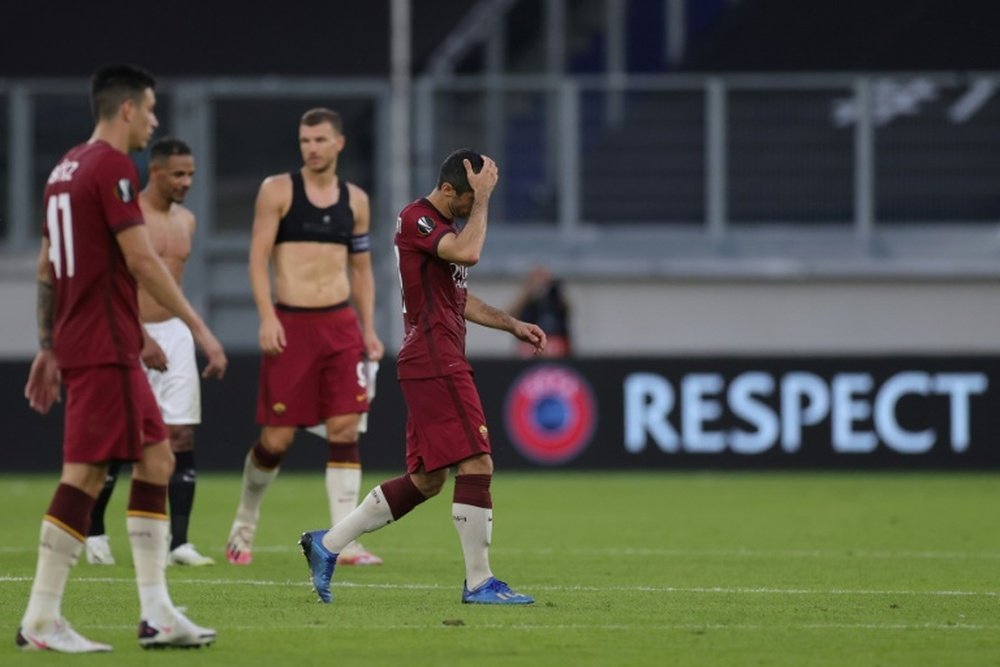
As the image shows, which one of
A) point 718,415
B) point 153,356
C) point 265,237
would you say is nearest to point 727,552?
point 265,237

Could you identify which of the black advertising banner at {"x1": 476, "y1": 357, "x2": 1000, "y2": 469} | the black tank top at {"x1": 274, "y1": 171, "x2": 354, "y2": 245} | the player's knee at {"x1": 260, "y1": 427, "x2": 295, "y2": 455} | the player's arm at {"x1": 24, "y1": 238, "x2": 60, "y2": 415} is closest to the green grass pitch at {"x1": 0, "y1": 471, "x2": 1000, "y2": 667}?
the player's knee at {"x1": 260, "y1": 427, "x2": 295, "y2": 455}

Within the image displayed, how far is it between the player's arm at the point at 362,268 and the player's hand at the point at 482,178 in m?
2.62

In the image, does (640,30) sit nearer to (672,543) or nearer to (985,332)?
(985,332)

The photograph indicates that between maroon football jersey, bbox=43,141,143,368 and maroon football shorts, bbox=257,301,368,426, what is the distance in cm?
387

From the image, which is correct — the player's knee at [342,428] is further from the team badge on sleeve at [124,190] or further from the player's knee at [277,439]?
the team badge on sleeve at [124,190]

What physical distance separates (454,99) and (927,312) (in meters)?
5.67

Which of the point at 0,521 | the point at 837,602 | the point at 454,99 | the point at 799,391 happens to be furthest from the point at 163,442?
the point at 454,99

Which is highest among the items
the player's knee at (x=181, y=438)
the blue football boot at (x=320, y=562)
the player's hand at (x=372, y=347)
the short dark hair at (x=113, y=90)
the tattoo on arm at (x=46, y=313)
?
the short dark hair at (x=113, y=90)

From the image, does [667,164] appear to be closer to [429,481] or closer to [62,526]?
[429,481]

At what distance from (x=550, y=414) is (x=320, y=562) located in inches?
412

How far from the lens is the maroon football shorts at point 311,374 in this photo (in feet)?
37.8

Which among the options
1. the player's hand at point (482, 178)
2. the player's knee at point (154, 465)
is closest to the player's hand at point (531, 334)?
the player's hand at point (482, 178)

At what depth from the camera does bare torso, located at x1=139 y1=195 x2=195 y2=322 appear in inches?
445

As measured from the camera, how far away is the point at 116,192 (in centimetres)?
751
